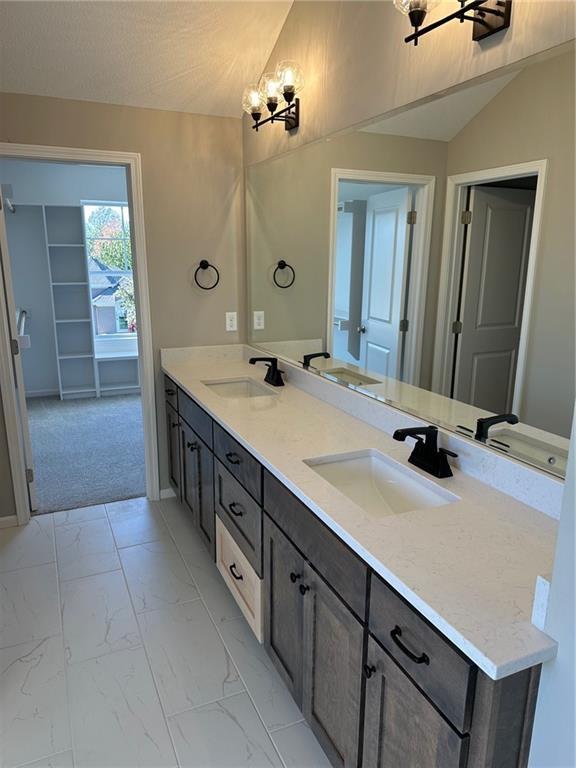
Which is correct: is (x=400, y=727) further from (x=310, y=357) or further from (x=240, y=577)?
(x=310, y=357)

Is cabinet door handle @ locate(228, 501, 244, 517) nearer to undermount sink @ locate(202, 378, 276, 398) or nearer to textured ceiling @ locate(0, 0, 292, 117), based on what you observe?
undermount sink @ locate(202, 378, 276, 398)

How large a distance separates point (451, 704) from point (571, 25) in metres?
1.48

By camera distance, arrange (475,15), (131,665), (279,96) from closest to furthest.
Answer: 1. (475,15)
2. (131,665)
3. (279,96)

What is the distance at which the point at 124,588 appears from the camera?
246 cm

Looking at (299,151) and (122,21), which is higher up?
(122,21)

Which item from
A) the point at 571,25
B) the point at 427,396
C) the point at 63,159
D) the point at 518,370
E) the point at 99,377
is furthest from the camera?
the point at 99,377

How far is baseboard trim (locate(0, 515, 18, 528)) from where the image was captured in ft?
9.92

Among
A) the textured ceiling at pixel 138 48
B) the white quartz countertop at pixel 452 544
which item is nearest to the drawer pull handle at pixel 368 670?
the white quartz countertop at pixel 452 544

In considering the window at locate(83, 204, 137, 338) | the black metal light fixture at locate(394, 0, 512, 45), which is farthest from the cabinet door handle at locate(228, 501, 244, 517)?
the window at locate(83, 204, 137, 338)

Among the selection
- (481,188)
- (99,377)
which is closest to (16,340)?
(481,188)

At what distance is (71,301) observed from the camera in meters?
5.83

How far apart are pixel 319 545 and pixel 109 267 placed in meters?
5.44

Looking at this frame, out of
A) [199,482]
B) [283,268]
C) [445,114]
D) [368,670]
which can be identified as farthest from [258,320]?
[368,670]

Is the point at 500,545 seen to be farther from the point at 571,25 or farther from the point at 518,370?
the point at 571,25
